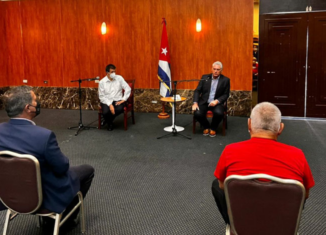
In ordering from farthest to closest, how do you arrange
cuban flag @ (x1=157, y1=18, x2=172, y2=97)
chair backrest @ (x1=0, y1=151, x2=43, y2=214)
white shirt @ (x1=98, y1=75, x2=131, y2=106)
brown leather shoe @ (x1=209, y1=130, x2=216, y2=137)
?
cuban flag @ (x1=157, y1=18, x2=172, y2=97) < white shirt @ (x1=98, y1=75, x2=131, y2=106) < brown leather shoe @ (x1=209, y1=130, x2=216, y2=137) < chair backrest @ (x1=0, y1=151, x2=43, y2=214)

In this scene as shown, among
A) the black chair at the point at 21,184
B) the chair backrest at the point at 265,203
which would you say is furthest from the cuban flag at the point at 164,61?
the chair backrest at the point at 265,203

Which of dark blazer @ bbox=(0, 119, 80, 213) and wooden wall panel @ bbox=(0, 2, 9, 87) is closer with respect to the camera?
dark blazer @ bbox=(0, 119, 80, 213)

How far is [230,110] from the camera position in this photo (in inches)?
306

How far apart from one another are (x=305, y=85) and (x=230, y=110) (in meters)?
1.63

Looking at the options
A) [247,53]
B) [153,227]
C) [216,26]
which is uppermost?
[216,26]

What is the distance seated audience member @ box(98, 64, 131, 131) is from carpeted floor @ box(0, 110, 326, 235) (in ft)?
1.02

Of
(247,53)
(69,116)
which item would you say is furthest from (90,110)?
(247,53)

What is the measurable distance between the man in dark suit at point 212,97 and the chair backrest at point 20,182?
3.96 meters

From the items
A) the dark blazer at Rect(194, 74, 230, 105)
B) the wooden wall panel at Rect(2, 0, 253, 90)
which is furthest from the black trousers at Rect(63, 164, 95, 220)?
the wooden wall panel at Rect(2, 0, 253, 90)

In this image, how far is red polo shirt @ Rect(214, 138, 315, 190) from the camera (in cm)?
176

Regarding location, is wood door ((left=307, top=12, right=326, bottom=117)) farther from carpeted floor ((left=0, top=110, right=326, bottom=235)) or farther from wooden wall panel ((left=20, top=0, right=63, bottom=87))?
wooden wall panel ((left=20, top=0, right=63, bottom=87))

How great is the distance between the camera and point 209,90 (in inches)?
239

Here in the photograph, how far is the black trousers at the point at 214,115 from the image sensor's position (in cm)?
586

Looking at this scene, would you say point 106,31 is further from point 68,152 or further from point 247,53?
point 68,152
